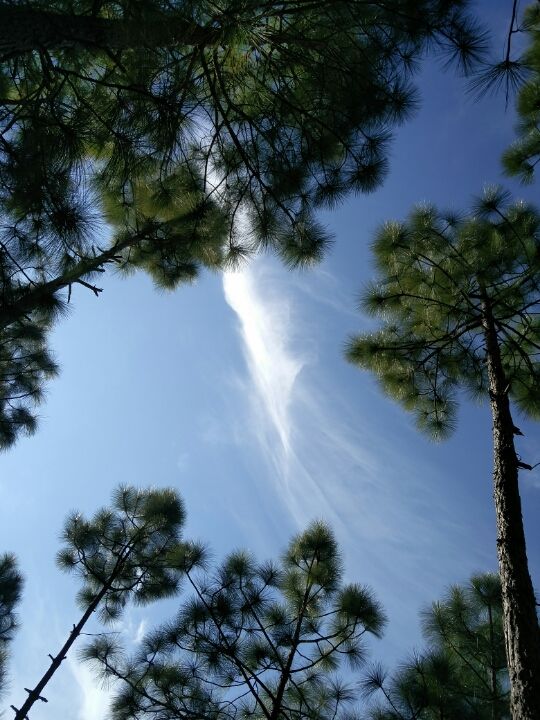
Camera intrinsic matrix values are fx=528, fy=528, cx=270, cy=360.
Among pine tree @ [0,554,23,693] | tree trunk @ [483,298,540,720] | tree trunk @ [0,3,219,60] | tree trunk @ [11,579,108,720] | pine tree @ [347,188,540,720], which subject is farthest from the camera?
pine tree @ [0,554,23,693]

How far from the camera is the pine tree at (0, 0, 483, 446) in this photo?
12.5 ft

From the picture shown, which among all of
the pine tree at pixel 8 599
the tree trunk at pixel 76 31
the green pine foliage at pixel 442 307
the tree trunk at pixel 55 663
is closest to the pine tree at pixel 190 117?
the tree trunk at pixel 76 31

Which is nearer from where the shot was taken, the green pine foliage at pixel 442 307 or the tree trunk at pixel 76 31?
the tree trunk at pixel 76 31

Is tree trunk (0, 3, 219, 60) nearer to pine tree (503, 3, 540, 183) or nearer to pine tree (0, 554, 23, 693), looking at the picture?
pine tree (503, 3, 540, 183)

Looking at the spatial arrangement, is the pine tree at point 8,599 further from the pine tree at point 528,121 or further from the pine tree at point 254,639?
the pine tree at point 528,121

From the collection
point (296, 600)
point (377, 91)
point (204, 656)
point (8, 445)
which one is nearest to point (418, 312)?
point (377, 91)

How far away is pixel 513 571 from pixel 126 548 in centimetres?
463

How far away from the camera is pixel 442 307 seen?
696 centimetres

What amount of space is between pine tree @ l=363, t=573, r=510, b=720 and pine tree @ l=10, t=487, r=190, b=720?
298cm

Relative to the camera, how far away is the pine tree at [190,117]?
12.5 feet

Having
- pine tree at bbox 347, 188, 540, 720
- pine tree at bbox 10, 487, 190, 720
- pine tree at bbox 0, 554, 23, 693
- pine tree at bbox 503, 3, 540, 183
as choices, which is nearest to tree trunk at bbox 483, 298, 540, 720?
pine tree at bbox 347, 188, 540, 720

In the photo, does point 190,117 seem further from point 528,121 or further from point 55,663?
point 55,663

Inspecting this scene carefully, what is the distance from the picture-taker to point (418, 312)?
715cm

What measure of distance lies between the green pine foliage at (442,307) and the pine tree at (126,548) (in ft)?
10.8
